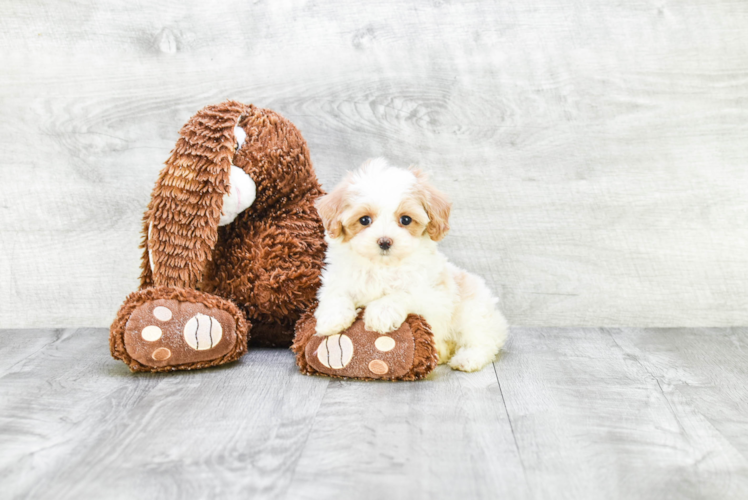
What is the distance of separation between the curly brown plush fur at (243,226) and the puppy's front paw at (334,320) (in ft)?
0.60

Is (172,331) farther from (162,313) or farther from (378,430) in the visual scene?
(378,430)

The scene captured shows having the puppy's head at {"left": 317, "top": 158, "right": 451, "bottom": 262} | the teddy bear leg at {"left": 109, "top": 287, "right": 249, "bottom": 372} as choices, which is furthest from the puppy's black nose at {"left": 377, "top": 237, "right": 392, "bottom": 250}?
the teddy bear leg at {"left": 109, "top": 287, "right": 249, "bottom": 372}

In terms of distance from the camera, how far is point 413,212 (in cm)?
129

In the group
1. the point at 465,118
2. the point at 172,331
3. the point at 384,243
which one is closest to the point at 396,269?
the point at 384,243

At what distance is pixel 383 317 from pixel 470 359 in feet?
0.81

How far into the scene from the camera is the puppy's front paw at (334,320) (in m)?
1.31

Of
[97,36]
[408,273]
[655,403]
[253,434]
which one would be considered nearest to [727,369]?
[655,403]

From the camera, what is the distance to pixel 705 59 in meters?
1.79

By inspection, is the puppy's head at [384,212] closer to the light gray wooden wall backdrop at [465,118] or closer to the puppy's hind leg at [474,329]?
the puppy's hind leg at [474,329]

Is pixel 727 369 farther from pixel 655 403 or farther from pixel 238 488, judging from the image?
pixel 238 488

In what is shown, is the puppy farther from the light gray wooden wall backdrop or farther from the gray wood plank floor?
the light gray wooden wall backdrop

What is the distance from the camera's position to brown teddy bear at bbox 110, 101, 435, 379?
1354 millimetres

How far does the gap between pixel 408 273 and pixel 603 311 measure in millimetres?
802

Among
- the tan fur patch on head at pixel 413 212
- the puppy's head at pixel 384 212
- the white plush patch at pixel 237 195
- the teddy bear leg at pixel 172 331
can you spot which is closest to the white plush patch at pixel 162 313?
the teddy bear leg at pixel 172 331
